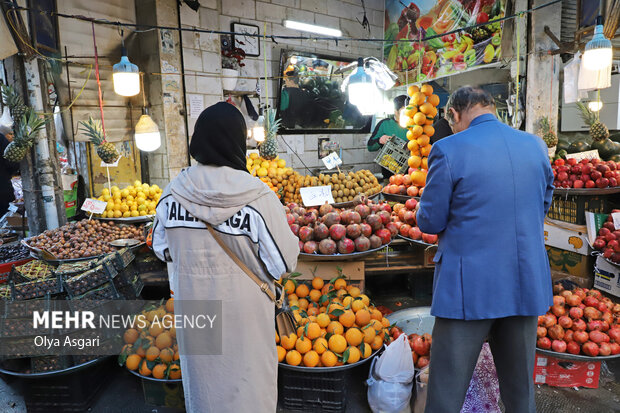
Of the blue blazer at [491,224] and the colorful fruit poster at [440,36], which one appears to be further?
the colorful fruit poster at [440,36]

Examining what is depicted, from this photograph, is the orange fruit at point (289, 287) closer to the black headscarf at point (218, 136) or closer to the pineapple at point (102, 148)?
the black headscarf at point (218, 136)

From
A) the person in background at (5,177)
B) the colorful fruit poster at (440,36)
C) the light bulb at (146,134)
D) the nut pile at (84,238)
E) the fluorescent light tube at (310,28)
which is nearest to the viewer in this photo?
the nut pile at (84,238)

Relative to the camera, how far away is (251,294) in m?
1.75

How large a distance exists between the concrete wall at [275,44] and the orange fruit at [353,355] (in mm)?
4421

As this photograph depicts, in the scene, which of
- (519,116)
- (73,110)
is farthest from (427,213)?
(73,110)

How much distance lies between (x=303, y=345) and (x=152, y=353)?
99 cm

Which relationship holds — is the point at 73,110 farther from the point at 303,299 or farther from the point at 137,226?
the point at 303,299

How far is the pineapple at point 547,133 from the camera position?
5.60 metres

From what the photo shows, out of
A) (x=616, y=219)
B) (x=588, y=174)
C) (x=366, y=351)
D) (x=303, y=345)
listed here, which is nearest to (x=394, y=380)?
(x=366, y=351)

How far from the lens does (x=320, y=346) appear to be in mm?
2514

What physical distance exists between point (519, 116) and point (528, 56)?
0.84m

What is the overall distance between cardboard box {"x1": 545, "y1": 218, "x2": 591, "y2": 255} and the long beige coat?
11.9 feet

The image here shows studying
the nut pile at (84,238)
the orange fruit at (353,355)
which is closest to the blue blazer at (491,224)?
the orange fruit at (353,355)

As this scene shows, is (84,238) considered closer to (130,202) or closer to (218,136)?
(130,202)
